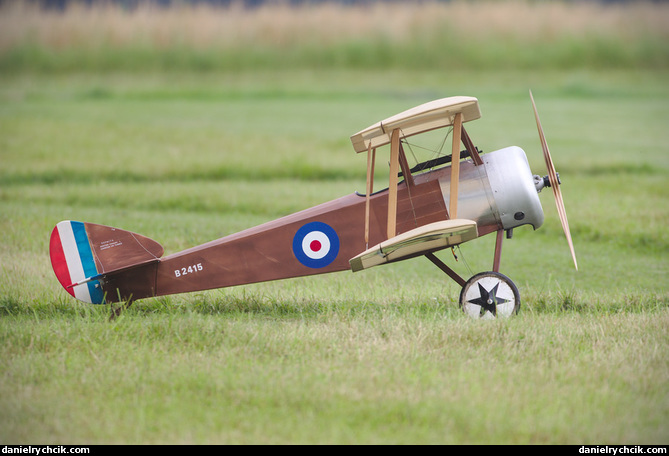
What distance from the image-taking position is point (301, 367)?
5273 mm

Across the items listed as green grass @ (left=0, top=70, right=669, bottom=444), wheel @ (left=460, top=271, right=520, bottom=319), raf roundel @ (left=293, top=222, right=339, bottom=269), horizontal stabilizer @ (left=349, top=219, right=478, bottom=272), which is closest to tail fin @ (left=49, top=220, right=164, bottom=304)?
green grass @ (left=0, top=70, right=669, bottom=444)

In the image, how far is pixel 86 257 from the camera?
254 inches

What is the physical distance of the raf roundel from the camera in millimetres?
6449

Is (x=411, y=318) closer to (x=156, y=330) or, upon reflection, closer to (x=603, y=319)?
(x=603, y=319)

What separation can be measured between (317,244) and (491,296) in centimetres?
154

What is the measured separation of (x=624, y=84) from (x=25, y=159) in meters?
18.9

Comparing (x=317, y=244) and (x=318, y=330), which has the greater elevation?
(x=317, y=244)

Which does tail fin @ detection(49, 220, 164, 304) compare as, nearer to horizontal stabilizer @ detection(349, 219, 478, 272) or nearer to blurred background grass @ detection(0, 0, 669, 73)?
horizontal stabilizer @ detection(349, 219, 478, 272)

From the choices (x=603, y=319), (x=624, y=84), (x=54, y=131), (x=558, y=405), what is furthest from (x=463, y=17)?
(x=558, y=405)

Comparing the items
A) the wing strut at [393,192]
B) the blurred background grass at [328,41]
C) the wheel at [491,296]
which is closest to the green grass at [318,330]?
the wheel at [491,296]

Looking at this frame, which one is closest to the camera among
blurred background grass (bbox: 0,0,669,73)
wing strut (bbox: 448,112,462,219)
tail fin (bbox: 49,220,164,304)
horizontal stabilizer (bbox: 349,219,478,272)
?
horizontal stabilizer (bbox: 349,219,478,272)

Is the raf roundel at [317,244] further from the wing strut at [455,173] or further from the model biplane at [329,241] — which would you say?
the wing strut at [455,173]

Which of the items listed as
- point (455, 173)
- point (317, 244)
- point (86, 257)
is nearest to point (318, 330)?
point (317, 244)

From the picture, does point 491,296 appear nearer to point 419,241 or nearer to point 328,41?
point 419,241
